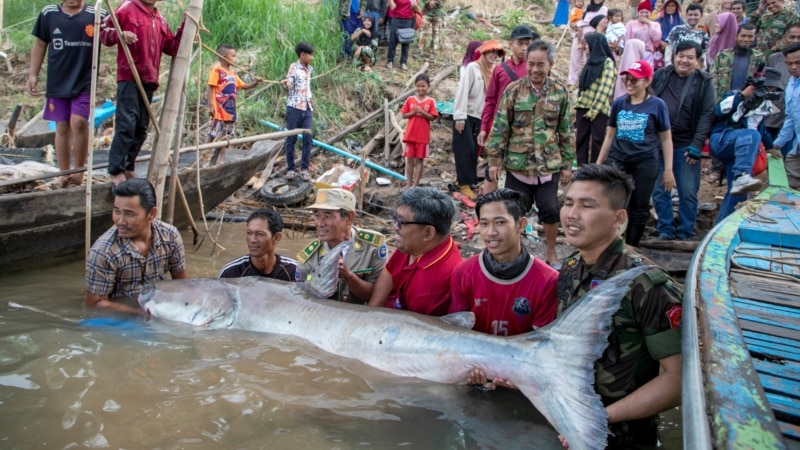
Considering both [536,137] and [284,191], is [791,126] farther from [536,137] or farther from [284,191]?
[284,191]

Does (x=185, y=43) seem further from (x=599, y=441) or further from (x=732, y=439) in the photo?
(x=732, y=439)

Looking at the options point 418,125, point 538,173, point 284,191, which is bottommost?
point 284,191

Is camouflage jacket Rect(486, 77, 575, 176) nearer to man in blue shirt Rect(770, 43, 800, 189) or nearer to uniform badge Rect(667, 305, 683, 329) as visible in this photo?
man in blue shirt Rect(770, 43, 800, 189)

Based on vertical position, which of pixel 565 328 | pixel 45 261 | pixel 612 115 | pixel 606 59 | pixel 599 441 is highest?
pixel 606 59

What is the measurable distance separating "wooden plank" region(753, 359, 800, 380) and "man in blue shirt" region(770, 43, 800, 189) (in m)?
4.81

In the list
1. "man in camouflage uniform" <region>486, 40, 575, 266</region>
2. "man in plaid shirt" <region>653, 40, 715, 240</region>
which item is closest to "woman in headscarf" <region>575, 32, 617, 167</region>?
"man in plaid shirt" <region>653, 40, 715, 240</region>

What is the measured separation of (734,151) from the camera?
21.4 feet

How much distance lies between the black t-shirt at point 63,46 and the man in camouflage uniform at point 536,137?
13.3ft

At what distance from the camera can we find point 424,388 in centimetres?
331

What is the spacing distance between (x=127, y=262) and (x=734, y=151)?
6.03 metres

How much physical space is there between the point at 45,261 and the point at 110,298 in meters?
1.63

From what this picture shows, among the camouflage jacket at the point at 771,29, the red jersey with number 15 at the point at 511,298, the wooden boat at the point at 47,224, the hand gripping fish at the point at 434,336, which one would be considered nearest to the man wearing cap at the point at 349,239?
the hand gripping fish at the point at 434,336

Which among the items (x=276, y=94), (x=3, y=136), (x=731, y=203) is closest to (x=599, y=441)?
(x=731, y=203)

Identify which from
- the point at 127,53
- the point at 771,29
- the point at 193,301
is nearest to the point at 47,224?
the point at 127,53
